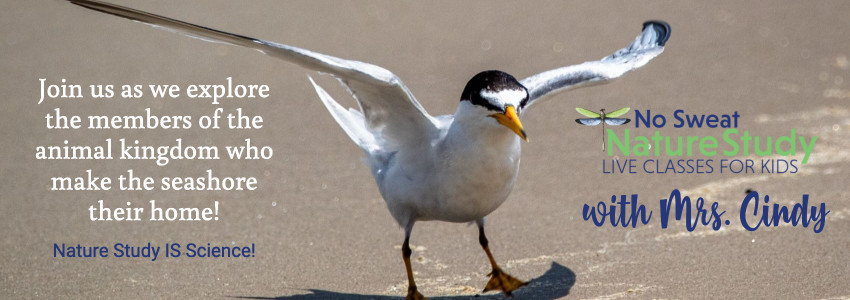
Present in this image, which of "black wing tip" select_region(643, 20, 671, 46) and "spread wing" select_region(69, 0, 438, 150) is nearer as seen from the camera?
"spread wing" select_region(69, 0, 438, 150)

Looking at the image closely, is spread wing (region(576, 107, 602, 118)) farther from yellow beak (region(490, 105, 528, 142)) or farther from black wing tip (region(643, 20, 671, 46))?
yellow beak (region(490, 105, 528, 142))

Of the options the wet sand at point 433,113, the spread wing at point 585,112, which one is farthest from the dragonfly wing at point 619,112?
the wet sand at point 433,113

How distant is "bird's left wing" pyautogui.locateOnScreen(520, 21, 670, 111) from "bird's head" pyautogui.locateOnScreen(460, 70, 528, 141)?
34 centimetres

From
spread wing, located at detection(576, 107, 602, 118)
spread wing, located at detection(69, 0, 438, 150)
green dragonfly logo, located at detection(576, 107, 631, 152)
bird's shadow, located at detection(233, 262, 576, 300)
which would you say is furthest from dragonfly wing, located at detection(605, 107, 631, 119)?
spread wing, located at detection(69, 0, 438, 150)

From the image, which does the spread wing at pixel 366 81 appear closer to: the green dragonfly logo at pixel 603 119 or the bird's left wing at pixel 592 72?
the bird's left wing at pixel 592 72

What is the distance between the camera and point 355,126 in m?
5.24

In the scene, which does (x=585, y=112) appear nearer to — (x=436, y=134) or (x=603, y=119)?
→ (x=603, y=119)

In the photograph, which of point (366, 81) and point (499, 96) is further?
Result: point (366, 81)

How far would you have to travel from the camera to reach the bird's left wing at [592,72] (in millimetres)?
4867

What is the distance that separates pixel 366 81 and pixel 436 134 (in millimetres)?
486

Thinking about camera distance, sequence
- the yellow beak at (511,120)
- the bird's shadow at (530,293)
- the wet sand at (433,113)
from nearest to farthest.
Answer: the yellow beak at (511,120) → the bird's shadow at (530,293) → the wet sand at (433,113)

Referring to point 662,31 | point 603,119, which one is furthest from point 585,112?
point 662,31

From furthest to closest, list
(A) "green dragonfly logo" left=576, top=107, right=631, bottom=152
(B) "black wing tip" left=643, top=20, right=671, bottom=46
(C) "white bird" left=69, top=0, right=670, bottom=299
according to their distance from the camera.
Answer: (B) "black wing tip" left=643, top=20, right=671, bottom=46, (A) "green dragonfly logo" left=576, top=107, right=631, bottom=152, (C) "white bird" left=69, top=0, right=670, bottom=299

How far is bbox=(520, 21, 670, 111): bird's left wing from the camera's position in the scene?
16.0 feet
